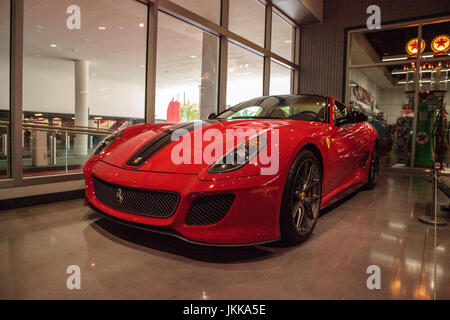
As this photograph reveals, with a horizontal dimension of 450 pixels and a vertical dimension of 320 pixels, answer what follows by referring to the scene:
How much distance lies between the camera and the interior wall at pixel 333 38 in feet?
22.8

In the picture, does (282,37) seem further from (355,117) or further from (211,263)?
(211,263)

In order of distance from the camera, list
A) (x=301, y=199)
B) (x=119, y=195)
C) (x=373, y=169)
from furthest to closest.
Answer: (x=373, y=169) → (x=301, y=199) → (x=119, y=195)

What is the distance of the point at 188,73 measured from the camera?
21.5 ft

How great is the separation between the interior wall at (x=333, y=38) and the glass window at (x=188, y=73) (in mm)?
3332

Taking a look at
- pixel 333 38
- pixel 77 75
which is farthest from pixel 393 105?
pixel 77 75

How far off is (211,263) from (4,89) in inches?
102

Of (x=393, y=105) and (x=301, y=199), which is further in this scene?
(x=393, y=105)

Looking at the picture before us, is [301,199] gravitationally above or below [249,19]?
below

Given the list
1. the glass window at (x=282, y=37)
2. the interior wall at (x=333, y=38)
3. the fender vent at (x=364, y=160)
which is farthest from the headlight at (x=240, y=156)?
the interior wall at (x=333, y=38)

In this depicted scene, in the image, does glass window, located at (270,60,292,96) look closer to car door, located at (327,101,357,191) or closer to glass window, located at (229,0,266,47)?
glass window, located at (229,0,266,47)

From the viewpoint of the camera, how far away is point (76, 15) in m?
5.66

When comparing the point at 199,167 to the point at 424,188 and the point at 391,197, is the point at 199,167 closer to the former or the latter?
the point at 391,197

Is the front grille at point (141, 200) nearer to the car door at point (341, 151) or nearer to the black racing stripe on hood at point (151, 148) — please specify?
the black racing stripe on hood at point (151, 148)

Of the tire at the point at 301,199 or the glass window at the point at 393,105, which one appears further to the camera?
the glass window at the point at 393,105
